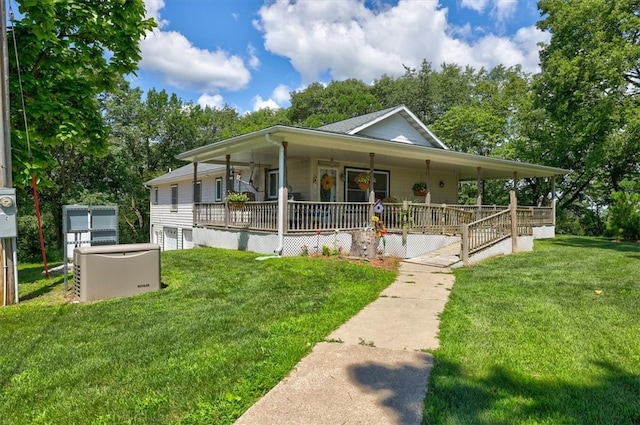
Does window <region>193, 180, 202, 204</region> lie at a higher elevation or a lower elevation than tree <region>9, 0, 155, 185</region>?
lower

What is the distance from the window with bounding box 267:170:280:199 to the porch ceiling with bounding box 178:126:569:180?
1.00ft

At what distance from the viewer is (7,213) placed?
19.2 feet

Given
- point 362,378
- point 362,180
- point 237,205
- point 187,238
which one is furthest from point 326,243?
point 187,238

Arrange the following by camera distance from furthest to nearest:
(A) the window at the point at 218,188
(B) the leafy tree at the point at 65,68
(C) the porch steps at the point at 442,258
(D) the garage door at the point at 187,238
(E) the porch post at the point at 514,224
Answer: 1. (D) the garage door at the point at 187,238
2. (A) the window at the point at 218,188
3. (E) the porch post at the point at 514,224
4. (C) the porch steps at the point at 442,258
5. (B) the leafy tree at the point at 65,68

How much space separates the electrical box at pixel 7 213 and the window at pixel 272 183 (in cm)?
953

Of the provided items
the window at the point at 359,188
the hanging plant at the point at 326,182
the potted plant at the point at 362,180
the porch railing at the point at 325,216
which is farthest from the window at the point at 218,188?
the porch railing at the point at 325,216

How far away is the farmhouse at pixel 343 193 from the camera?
414 inches

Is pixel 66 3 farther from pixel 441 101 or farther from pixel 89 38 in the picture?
pixel 441 101

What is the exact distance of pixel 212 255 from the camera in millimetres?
10930

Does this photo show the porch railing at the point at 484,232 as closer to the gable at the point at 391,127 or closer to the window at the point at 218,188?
the gable at the point at 391,127

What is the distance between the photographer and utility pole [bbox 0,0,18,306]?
5859mm

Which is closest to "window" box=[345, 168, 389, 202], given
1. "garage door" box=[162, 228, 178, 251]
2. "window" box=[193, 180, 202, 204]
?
"window" box=[193, 180, 202, 204]

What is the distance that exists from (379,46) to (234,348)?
36.6 m

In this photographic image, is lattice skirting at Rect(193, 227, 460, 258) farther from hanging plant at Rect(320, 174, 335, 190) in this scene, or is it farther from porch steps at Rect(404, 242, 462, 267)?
hanging plant at Rect(320, 174, 335, 190)
